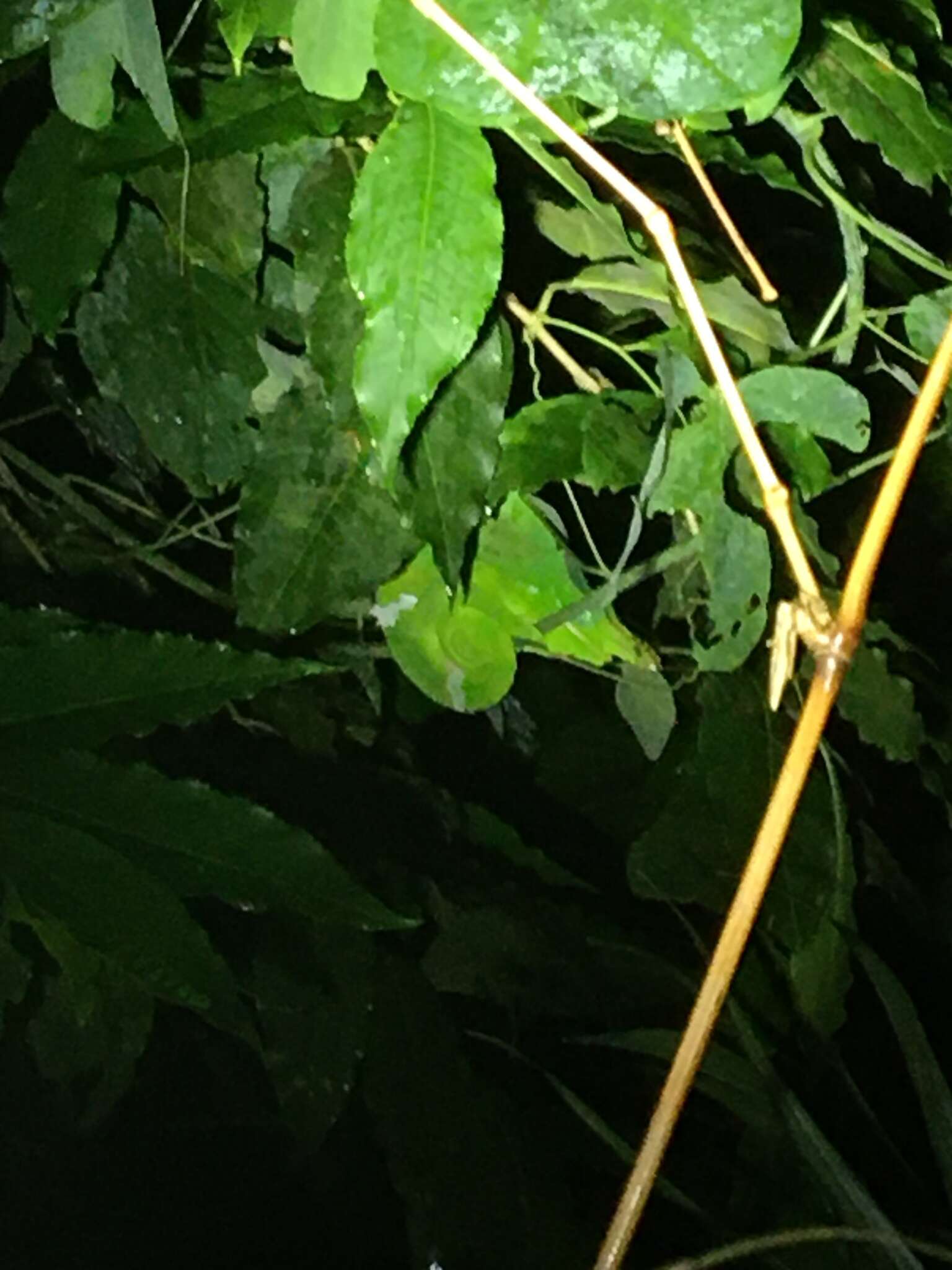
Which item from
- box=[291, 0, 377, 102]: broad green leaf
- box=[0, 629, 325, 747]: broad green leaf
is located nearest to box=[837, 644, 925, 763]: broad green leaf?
box=[0, 629, 325, 747]: broad green leaf

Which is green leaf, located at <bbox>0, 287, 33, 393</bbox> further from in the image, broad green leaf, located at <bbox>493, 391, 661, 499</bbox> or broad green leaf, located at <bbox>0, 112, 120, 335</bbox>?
broad green leaf, located at <bbox>493, 391, 661, 499</bbox>

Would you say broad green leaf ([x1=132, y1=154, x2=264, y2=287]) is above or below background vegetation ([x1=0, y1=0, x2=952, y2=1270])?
above

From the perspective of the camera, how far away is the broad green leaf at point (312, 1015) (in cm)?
77

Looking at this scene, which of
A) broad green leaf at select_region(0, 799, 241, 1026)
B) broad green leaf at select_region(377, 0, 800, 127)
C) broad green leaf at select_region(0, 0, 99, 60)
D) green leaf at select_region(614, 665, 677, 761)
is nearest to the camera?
broad green leaf at select_region(377, 0, 800, 127)

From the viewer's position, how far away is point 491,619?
638 millimetres

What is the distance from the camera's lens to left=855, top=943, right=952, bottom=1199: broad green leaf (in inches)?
25.1

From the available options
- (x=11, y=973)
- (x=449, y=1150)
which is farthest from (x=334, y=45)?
(x=449, y=1150)

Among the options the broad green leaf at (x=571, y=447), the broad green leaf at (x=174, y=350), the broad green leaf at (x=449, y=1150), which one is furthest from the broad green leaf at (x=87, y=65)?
the broad green leaf at (x=449, y=1150)

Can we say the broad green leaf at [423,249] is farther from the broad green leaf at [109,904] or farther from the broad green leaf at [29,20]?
the broad green leaf at [109,904]

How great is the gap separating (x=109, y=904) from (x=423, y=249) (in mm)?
352

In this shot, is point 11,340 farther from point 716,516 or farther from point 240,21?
point 716,516

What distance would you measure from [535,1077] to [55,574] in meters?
0.49

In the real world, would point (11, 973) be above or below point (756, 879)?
below

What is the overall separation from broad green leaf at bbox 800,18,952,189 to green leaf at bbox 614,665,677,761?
0.97ft
